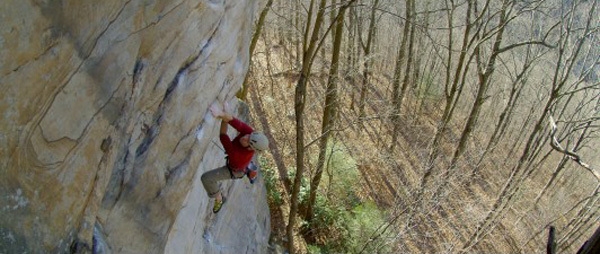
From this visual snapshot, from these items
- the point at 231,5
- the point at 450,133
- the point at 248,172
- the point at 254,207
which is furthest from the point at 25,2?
the point at 450,133

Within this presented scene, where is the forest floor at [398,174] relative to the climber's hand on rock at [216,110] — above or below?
below

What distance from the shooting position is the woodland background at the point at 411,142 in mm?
13367

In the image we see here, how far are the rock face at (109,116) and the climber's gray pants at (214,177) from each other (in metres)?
0.27

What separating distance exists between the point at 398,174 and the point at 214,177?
542 inches

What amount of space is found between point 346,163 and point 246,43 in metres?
9.13

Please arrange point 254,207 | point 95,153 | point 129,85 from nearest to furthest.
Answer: point 95,153, point 129,85, point 254,207

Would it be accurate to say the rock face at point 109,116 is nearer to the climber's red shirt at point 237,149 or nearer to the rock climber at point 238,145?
the rock climber at point 238,145

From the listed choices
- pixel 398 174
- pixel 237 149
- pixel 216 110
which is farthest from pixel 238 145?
pixel 398 174

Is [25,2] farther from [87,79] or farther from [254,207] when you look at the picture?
[254,207]

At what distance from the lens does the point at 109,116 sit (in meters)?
4.36

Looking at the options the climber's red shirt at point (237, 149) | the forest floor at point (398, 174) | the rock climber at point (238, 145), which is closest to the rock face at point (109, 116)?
the rock climber at point (238, 145)

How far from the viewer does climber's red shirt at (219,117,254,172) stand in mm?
6082

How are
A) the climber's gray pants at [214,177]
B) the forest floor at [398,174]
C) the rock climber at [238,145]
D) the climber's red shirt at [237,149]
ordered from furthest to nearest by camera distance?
the forest floor at [398,174]
the climber's gray pants at [214,177]
the climber's red shirt at [237,149]
the rock climber at [238,145]

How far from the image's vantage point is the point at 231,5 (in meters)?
6.54
